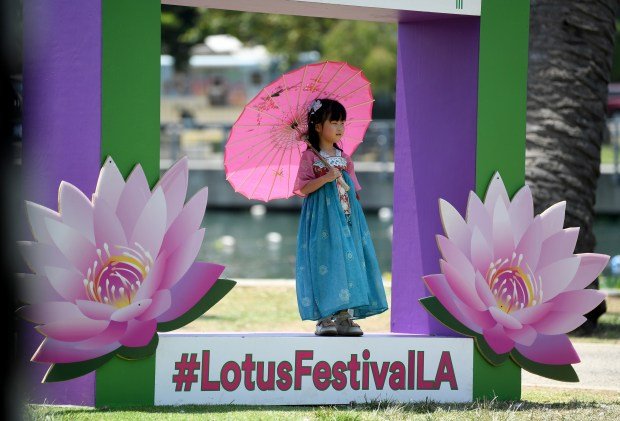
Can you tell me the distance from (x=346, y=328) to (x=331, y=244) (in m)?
0.46

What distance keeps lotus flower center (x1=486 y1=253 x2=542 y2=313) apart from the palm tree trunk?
3.39 m

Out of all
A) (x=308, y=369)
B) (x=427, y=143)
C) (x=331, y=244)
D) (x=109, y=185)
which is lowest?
(x=308, y=369)

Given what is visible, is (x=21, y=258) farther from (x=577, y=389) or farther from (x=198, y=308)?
(x=577, y=389)

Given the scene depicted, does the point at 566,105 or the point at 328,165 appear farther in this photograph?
the point at 566,105

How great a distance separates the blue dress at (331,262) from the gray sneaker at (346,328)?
0.25ft

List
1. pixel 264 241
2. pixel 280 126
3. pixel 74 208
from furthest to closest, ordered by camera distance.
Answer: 1. pixel 264 241
2. pixel 280 126
3. pixel 74 208

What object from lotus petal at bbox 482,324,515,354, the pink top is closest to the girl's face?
the pink top

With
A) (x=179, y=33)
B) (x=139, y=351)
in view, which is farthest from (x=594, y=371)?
(x=179, y=33)

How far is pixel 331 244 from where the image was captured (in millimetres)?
5977

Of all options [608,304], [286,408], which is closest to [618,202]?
[608,304]

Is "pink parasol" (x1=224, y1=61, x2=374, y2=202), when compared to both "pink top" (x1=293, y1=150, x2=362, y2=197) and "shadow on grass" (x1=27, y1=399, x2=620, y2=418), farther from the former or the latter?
"shadow on grass" (x1=27, y1=399, x2=620, y2=418)

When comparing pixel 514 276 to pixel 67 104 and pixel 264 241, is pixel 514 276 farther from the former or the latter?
pixel 264 241

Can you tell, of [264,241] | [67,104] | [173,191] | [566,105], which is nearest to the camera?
Answer: [67,104]

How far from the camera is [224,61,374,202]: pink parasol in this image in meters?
6.19
